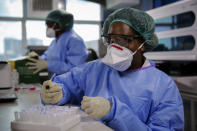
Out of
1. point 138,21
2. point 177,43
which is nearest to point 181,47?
point 177,43

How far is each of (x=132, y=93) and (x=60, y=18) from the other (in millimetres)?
1624

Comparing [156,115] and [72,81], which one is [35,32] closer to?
[72,81]

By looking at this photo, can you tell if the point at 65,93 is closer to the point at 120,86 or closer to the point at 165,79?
the point at 120,86

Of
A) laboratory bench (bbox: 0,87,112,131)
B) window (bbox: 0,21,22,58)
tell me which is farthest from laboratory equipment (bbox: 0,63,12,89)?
window (bbox: 0,21,22,58)

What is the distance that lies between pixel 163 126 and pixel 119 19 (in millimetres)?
519

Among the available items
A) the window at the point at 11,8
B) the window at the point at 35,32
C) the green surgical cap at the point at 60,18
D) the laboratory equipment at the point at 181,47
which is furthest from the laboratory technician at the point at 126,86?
the window at the point at 11,8

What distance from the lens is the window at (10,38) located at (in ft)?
13.3

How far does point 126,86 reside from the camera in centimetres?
106

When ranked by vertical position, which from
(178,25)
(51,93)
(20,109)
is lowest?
(20,109)

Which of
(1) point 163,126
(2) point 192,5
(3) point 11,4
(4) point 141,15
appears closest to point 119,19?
(4) point 141,15

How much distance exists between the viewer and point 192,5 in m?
1.67

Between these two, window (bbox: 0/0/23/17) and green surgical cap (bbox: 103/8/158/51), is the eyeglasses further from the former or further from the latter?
window (bbox: 0/0/23/17)

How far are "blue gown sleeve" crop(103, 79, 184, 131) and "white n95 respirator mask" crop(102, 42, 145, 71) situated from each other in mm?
201

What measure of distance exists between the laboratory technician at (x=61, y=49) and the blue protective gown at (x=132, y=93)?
3.48 feet
